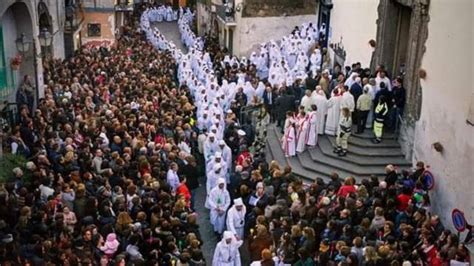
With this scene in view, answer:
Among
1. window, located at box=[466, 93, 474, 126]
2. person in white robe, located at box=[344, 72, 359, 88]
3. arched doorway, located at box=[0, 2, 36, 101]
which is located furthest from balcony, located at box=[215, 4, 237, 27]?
window, located at box=[466, 93, 474, 126]

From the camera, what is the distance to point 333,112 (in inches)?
674

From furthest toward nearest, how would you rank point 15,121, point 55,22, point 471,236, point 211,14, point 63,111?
point 211,14 < point 55,22 < point 15,121 < point 63,111 < point 471,236

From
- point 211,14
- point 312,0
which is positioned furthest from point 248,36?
point 211,14

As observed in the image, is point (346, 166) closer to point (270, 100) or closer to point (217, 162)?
point (217, 162)

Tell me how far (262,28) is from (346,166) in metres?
13.8

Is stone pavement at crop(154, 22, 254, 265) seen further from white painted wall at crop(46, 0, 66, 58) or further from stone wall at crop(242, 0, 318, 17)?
stone wall at crop(242, 0, 318, 17)

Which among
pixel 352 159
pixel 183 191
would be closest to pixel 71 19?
pixel 352 159

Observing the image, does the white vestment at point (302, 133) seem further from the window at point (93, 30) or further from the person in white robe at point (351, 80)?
the window at point (93, 30)

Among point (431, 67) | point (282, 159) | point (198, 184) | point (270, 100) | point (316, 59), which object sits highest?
point (431, 67)

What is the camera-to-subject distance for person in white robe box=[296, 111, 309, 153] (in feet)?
55.1

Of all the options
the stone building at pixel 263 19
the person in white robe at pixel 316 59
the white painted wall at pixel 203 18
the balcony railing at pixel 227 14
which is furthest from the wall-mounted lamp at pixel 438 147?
the white painted wall at pixel 203 18

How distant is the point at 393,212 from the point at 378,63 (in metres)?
7.31

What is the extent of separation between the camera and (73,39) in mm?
28312

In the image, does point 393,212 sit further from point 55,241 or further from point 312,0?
point 312,0
